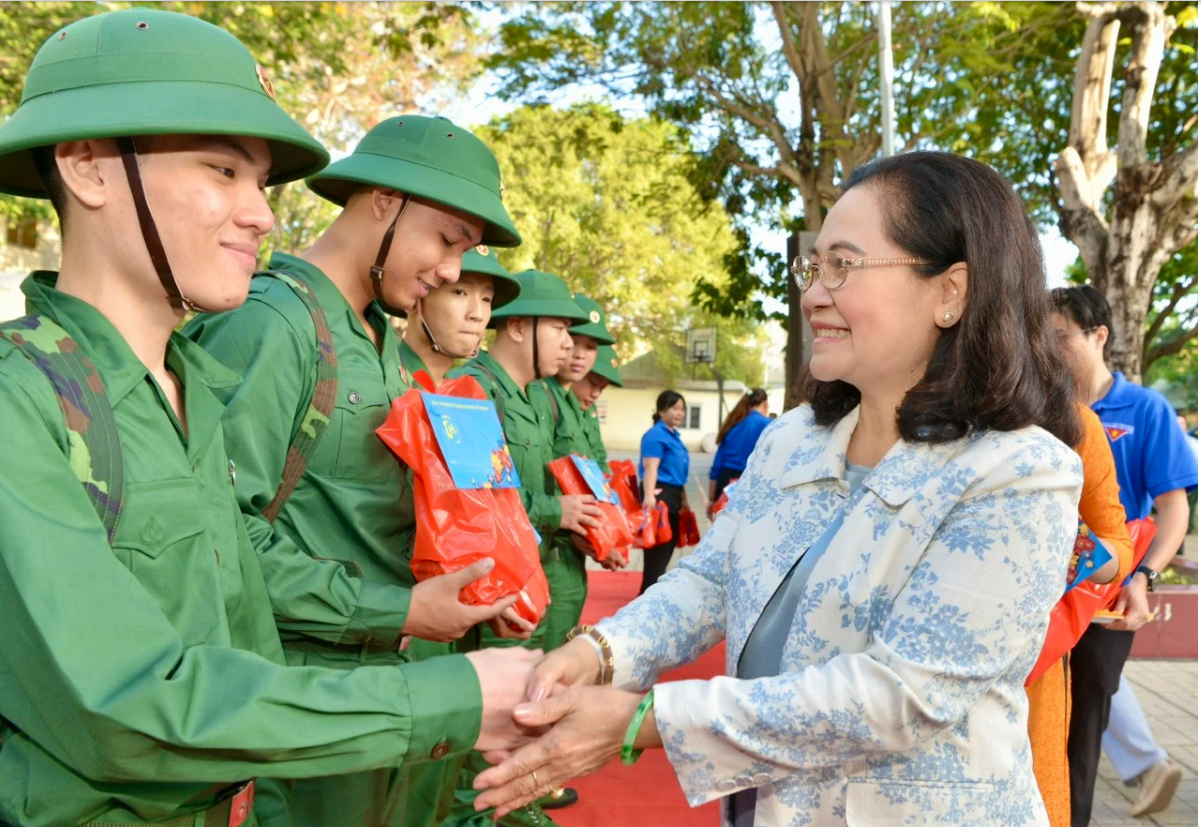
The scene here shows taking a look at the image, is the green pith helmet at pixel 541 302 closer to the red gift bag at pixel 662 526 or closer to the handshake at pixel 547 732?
the red gift bag at pixel 662 526

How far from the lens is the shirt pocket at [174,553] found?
147 centimetres

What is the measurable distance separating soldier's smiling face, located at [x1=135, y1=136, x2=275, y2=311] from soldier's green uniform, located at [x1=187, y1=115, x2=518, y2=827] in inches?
21.4

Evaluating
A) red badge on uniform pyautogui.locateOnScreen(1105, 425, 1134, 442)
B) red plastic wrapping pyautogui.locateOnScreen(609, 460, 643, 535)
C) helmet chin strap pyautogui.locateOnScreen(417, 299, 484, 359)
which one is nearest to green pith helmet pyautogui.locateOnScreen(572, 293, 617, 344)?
red plastic wrapping pyautogui.locateOnScreen(609, 460, 643, 535)

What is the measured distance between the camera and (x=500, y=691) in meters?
1.71

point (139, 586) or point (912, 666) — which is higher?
point (139, 586)

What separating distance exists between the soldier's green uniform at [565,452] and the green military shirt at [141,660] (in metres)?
2.58

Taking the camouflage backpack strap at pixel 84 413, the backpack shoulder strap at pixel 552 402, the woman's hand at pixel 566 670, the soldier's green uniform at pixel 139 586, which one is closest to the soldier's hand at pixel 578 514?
the backpack shoulder strap at pixel 552 402

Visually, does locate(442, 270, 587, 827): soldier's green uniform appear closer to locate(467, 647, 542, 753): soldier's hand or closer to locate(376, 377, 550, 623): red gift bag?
locate(376, 377, 550, 623): red gift bag

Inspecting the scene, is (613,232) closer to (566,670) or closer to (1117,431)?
(1117,431)

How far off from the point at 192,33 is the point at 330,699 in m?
1.08

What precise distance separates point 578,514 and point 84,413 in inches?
129

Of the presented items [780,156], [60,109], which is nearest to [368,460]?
[60,109]

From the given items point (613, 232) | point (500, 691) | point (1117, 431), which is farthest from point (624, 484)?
point (613, 232)

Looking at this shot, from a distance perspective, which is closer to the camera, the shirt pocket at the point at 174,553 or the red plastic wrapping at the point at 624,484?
the shirt pocket at the point at 174,553
